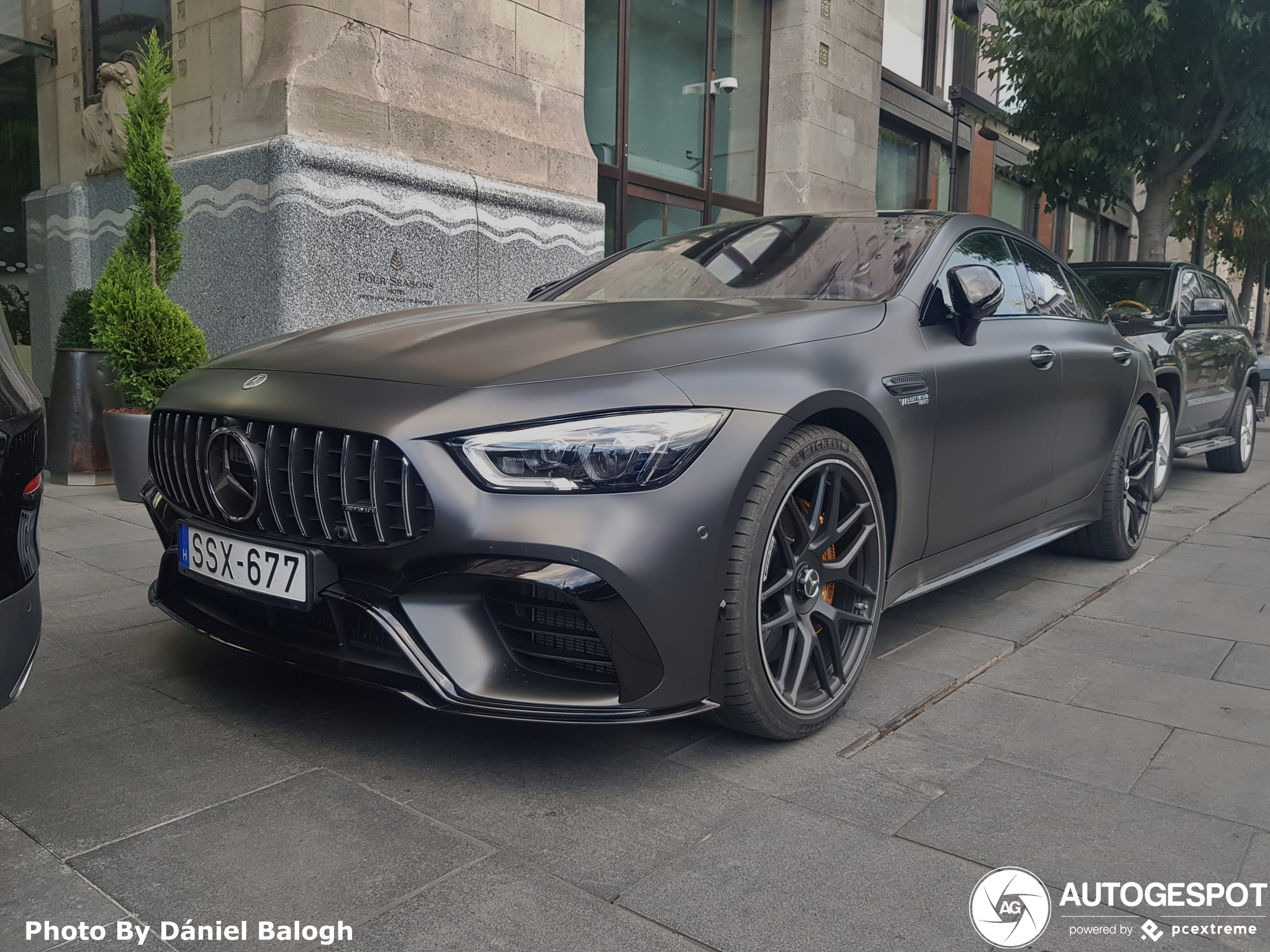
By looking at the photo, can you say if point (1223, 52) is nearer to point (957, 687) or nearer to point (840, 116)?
point (840, 116)

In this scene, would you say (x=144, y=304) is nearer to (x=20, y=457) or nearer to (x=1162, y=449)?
(x=20, y=457)

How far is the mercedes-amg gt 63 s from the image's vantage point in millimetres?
2135

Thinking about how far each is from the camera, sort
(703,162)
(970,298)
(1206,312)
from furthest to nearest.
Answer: (703,162)
(1206,312)
(970,298)

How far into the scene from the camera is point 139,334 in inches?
230

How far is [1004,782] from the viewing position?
7.88ft

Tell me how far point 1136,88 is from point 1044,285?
8865 mm

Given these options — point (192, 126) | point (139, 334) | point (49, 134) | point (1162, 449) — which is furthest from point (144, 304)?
point (1162, 449)

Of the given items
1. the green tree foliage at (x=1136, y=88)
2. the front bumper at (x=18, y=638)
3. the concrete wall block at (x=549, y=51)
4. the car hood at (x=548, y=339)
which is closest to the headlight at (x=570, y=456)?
→ the car hood at (x=548, y=339)

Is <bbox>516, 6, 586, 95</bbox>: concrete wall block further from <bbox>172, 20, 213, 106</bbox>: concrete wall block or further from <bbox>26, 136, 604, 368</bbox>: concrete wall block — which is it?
<bbox>172, 20, 213, 106</bbox>: concrete wall block

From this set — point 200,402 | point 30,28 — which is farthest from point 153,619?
point 30,28

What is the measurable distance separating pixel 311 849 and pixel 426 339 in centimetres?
120

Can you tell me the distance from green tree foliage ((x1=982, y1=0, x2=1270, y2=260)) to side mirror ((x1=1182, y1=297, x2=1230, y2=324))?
4649mm

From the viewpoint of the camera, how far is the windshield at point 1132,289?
696cm

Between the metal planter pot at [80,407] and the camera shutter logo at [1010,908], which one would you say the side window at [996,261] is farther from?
the metal planter pot at [80,407]
